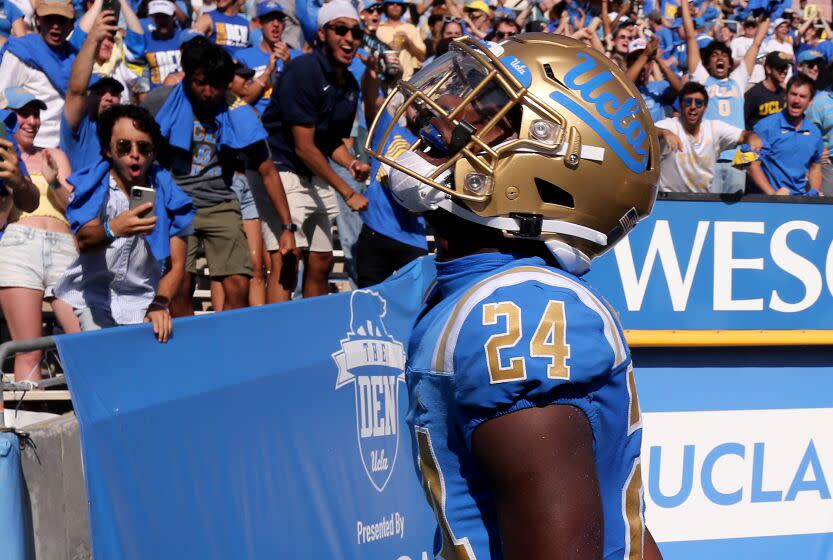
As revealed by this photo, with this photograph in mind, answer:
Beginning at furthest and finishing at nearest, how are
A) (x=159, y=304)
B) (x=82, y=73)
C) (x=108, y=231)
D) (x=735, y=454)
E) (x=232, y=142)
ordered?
(x=232, y=142) < (x=82, y=73) < (x=735, y=454) < (x=108, y=231) < (x=159, y=304)

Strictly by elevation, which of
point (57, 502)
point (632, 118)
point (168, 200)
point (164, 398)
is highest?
point (632, 118)

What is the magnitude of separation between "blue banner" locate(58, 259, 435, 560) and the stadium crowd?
0.28 meters

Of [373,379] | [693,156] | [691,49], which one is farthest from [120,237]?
Result: [691,49]

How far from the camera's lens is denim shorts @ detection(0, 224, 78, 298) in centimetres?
554

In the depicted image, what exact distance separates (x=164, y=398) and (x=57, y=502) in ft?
1.65

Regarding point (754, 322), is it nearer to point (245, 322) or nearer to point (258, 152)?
point (245, 322)

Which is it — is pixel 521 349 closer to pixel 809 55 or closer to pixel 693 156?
pixel 693 156

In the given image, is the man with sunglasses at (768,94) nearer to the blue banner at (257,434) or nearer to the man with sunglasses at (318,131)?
the man with sunglasses at (318,131)

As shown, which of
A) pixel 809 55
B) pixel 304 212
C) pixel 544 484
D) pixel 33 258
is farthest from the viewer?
pixel 809 55

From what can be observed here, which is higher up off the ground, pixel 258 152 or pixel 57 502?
pixel 258 152

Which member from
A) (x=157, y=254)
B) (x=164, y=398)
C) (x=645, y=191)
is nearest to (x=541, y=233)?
(x=645, y=191)

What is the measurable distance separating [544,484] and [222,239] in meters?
5.36

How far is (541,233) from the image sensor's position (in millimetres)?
2074

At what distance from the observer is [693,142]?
833cm
